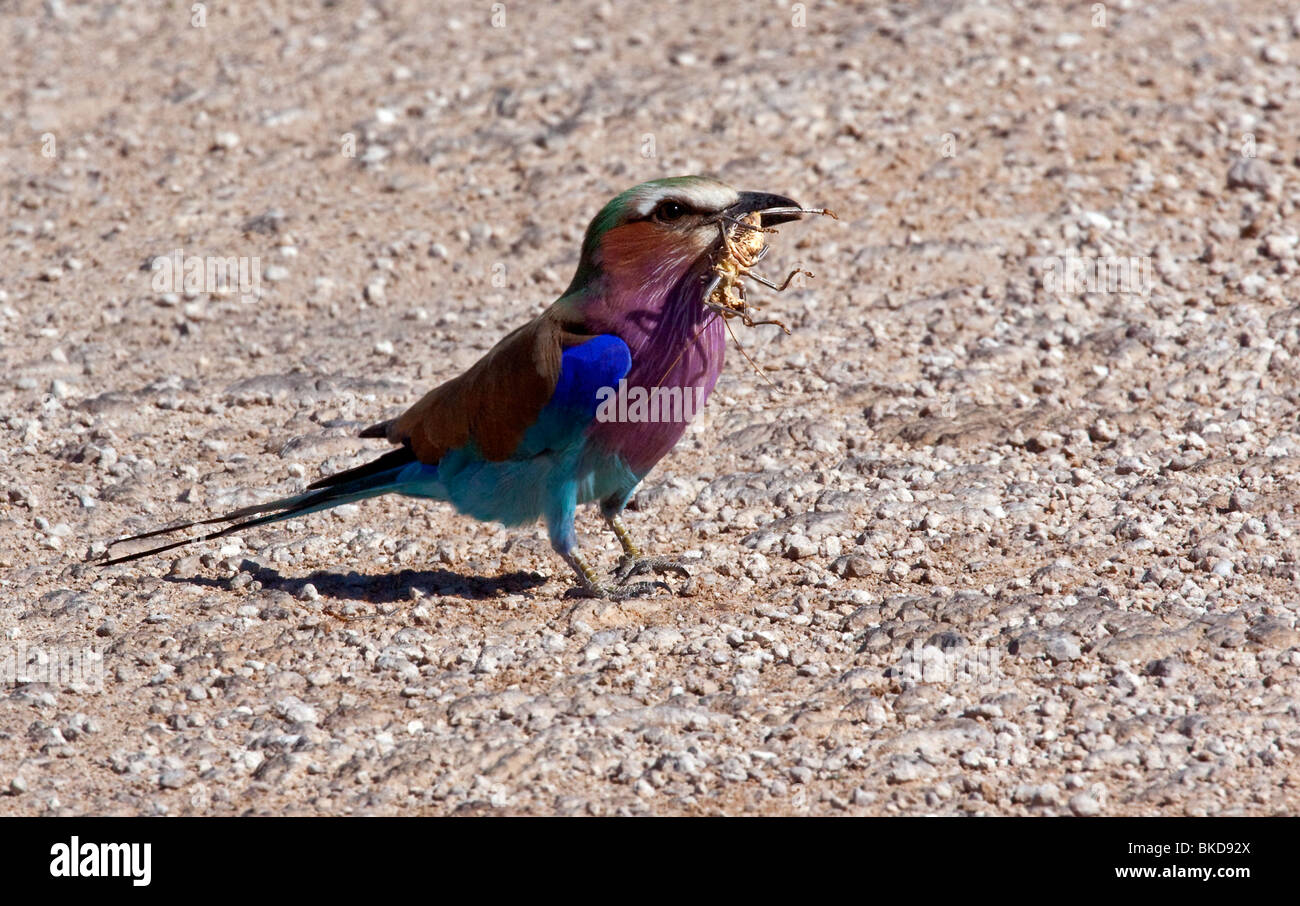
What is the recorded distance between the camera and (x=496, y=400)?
477 centimetres

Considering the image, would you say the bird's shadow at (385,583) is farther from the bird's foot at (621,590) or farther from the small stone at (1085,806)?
the small stone at (1085,806)

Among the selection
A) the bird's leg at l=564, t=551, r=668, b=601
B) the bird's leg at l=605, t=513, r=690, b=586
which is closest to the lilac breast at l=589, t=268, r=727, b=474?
the bird's leg at l=564, t=551, r=668, b=601

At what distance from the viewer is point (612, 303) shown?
460cm

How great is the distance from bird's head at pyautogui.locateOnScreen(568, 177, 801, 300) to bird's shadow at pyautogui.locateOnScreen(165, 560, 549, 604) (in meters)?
1.12

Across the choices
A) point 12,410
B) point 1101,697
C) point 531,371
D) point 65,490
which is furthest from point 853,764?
point 12,410

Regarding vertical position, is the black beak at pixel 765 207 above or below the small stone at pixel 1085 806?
above

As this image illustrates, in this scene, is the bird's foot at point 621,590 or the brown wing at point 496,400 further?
the bird's foot at point 621,590

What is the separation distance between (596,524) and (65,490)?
6.55ft

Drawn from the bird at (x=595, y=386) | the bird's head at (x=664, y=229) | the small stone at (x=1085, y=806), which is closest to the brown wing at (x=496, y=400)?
the bird at (x=595, y=386)

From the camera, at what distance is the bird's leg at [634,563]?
500 centimetres

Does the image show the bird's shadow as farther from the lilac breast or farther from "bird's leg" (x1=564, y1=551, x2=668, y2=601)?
the lilac breast

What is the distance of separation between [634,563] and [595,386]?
77 centimetres

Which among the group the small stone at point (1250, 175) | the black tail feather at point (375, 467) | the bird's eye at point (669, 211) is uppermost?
the bird's eye at point (669, 211)

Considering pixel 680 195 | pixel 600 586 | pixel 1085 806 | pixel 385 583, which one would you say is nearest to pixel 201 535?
pixel 385 583
